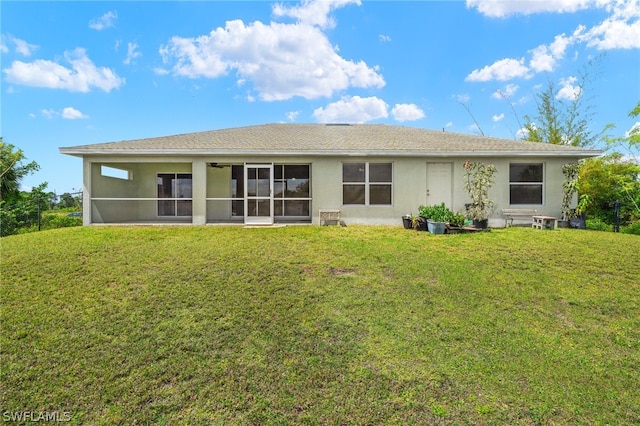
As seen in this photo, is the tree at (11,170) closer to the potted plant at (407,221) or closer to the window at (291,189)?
the window at (291,189)

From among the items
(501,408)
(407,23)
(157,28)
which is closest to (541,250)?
(501,408)

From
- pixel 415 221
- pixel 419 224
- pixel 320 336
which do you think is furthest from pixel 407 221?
pixel 320 336

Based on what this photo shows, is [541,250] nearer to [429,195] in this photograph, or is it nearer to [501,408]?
[429,195]

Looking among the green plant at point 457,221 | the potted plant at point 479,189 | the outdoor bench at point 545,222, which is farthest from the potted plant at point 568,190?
the green plant at point 457,221

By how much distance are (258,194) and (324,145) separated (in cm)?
338

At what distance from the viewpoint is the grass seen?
3191 millimetres

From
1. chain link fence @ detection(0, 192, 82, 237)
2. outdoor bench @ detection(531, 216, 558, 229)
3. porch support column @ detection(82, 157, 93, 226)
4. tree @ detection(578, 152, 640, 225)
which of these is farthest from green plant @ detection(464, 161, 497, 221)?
chain link fence @ detection(0, 192, 82, 237)

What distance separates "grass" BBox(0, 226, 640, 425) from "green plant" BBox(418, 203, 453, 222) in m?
2.50

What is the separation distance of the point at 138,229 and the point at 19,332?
611 centimetres

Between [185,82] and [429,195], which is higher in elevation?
[185,82]

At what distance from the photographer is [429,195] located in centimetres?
1145

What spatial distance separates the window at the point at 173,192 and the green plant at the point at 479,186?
472 inches

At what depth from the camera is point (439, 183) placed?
1146cm

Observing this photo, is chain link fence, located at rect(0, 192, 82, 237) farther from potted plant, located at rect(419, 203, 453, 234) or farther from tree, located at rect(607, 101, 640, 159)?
tree, located at rect(607, 101, 640, 159)
